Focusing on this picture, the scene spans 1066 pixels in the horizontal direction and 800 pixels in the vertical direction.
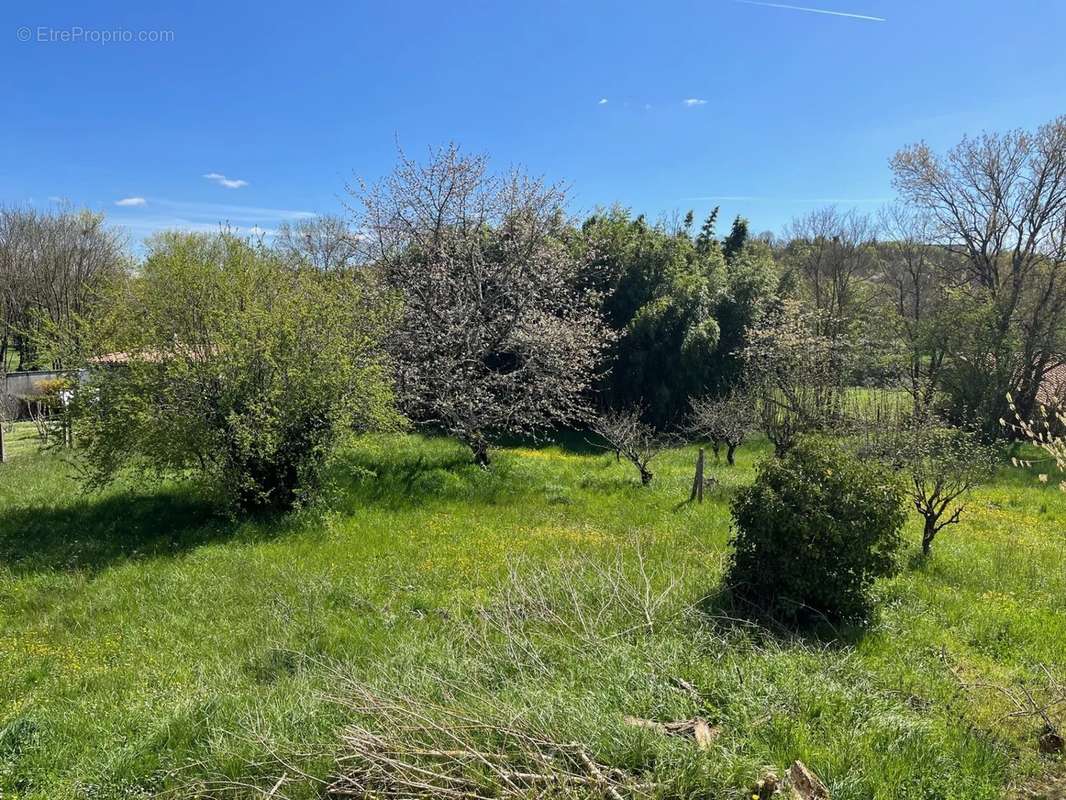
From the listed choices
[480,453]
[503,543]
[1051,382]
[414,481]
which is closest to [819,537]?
[503,543]

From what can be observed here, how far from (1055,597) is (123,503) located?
12.9m

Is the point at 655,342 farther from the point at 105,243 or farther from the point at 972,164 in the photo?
the point at 105,243

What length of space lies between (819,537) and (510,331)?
8927 millimetres

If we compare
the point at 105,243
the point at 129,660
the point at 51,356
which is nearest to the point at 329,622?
the point at 129,660

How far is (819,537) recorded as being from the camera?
5359 mm

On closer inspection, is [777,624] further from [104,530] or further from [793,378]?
[793,378]

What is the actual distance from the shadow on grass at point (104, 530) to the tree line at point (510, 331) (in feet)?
2.67

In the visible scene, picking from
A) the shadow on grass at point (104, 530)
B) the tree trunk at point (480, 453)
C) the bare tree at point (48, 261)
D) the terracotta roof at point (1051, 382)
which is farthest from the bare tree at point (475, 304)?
the bare tree at point (48, 261)

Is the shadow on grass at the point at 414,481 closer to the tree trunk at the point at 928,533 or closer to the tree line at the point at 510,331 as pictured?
the tree line at the point at 510,331

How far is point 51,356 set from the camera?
8.96 meters

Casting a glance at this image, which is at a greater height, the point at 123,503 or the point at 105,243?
the point at 105,243

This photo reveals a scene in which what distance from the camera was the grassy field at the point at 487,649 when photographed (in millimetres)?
3471

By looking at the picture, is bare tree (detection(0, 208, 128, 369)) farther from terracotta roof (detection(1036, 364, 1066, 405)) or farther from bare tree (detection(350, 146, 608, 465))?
terracotta roof (detection(1036, 364, 1066, 405))

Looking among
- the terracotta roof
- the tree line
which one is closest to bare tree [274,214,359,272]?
the tree line
